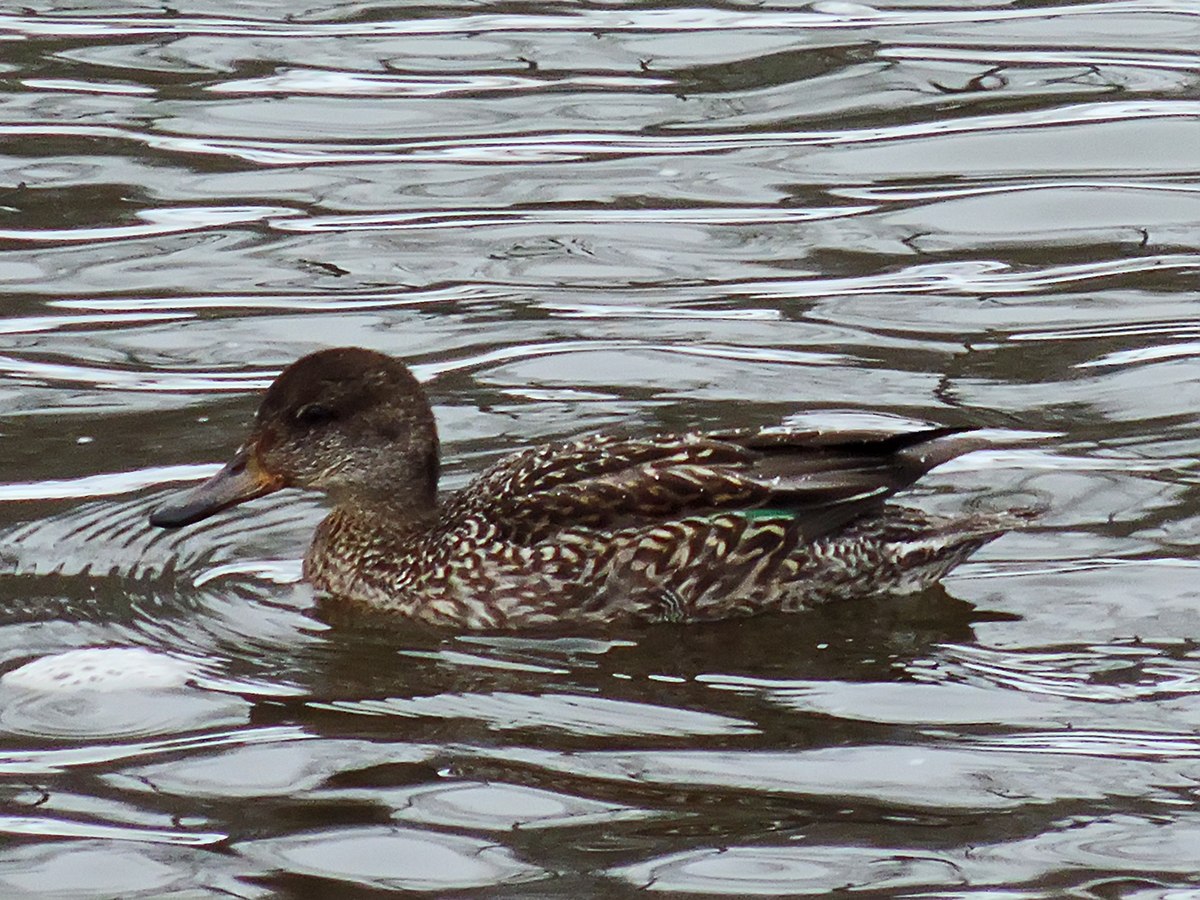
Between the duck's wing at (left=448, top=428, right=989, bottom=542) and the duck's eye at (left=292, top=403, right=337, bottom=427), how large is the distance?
70cm

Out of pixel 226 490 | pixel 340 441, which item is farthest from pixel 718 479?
pixel 226 490

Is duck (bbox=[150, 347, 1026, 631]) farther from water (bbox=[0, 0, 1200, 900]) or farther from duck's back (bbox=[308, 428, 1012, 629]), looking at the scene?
water (bbox=[0, 0, 1200, 900])

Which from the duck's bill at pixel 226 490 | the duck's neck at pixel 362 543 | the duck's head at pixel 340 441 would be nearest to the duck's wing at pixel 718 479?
the duck's neck at pixel 362 543

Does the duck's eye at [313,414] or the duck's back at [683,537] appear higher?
the duck's eye at [313,414]

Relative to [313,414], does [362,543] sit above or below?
below

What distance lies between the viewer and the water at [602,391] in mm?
7043

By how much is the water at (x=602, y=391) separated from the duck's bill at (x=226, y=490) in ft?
0.83

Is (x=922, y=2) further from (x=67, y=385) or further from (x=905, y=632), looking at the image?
(x=905, y=632)

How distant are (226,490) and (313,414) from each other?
0.39m

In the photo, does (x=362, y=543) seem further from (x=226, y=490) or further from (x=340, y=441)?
(x=226, y=490)

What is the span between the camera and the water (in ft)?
23.1

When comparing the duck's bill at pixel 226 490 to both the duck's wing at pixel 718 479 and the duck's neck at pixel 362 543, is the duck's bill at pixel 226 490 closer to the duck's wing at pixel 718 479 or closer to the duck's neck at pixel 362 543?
the duck's neck at pixel 362 543

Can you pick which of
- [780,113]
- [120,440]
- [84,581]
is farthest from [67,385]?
[780,113]

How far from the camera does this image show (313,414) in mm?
9258
